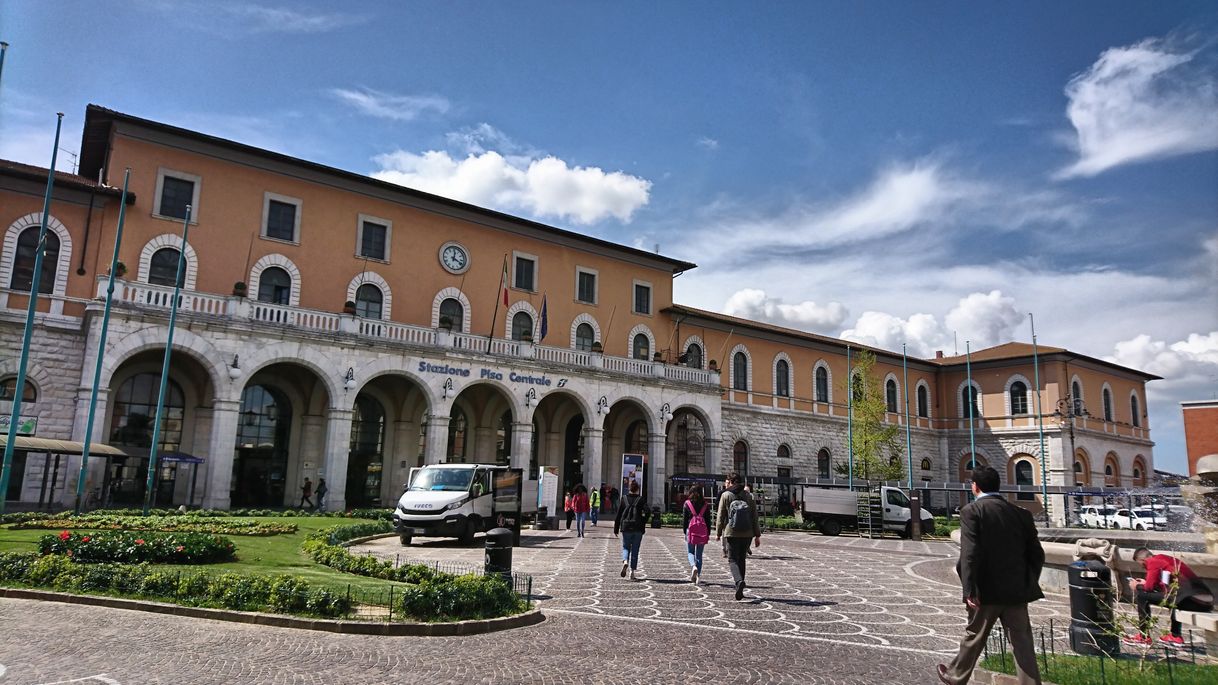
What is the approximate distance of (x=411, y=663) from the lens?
23.5 ft

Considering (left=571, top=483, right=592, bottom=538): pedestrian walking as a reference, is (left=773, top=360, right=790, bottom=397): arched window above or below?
above

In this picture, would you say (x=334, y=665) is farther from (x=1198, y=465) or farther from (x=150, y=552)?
(x=1198, y=465)

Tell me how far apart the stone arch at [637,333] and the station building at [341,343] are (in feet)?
0.49

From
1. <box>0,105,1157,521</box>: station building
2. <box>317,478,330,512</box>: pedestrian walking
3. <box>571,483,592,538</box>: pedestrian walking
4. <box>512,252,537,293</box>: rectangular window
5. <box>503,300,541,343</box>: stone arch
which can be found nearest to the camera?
<box>571,483,592,538</box>: pedestrian walking

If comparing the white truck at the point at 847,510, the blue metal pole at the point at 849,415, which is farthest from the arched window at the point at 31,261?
the blue metal pole at the point at 849,415

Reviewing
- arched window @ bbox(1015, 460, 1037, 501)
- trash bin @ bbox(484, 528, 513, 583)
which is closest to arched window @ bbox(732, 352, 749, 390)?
arched window @ bbox(1015, 460, 1037, 501)

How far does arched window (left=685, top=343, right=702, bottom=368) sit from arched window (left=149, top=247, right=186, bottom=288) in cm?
2347

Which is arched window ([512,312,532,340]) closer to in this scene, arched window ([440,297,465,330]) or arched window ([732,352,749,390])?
arched window ([440,297,465,330])

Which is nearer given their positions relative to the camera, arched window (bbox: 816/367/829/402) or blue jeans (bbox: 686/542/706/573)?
blue jeans (bbox: 686/542/706/573)

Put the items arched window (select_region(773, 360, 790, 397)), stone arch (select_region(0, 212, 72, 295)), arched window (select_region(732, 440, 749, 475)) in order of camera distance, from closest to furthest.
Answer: stone arch (select_region(0, 212, 72, 295))
arched window (select_region(732, 440, 749, 475))
arched window (select_region(773, 360, 790, 397))

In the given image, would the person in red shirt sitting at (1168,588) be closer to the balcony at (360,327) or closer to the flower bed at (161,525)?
the flower bed at (161,525)

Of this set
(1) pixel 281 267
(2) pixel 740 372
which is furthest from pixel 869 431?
(1) pixel 281 267

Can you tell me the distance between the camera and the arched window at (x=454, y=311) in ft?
106

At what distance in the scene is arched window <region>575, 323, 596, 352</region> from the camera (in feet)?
119
